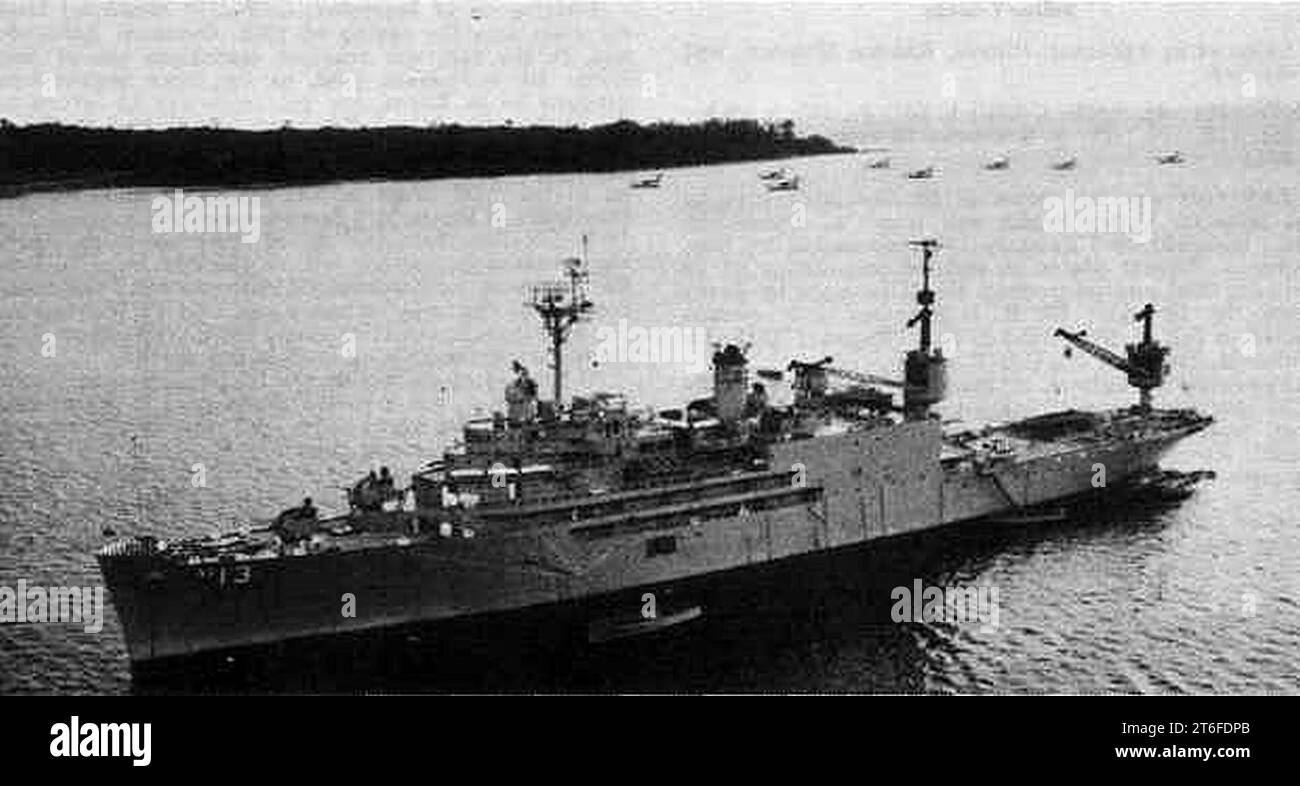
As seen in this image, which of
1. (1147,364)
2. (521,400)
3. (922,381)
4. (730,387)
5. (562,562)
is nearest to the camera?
(562,562)

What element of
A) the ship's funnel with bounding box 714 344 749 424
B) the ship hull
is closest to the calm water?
the ship hull

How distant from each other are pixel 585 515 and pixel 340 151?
83461 mm

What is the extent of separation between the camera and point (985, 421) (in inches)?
1925

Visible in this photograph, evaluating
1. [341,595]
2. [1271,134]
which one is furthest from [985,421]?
[1271,134]

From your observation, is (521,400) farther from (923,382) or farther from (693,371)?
(693,371)

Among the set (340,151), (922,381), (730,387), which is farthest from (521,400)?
(340,151)

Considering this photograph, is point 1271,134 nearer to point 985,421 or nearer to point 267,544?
point 985,421

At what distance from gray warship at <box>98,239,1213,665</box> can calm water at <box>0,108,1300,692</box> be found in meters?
1.84

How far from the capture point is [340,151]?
10869cm

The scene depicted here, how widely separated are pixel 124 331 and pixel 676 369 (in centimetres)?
2525

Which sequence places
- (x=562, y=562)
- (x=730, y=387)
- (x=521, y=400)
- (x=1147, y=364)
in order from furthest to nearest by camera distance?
(x=1147, y=364), (x=730, y=387), (x=521, y=400), (x=562, y=562)

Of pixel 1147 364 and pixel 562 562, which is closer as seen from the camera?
pixel 562 562

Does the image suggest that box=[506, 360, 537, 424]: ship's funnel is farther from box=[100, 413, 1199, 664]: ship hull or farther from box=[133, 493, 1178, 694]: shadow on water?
box=[133, 493, 1178, 694]: shadow on water

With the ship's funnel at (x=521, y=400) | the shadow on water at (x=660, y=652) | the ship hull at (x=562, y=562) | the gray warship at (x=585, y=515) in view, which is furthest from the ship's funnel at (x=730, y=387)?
the ship's funnel at (x=521, y=400)
